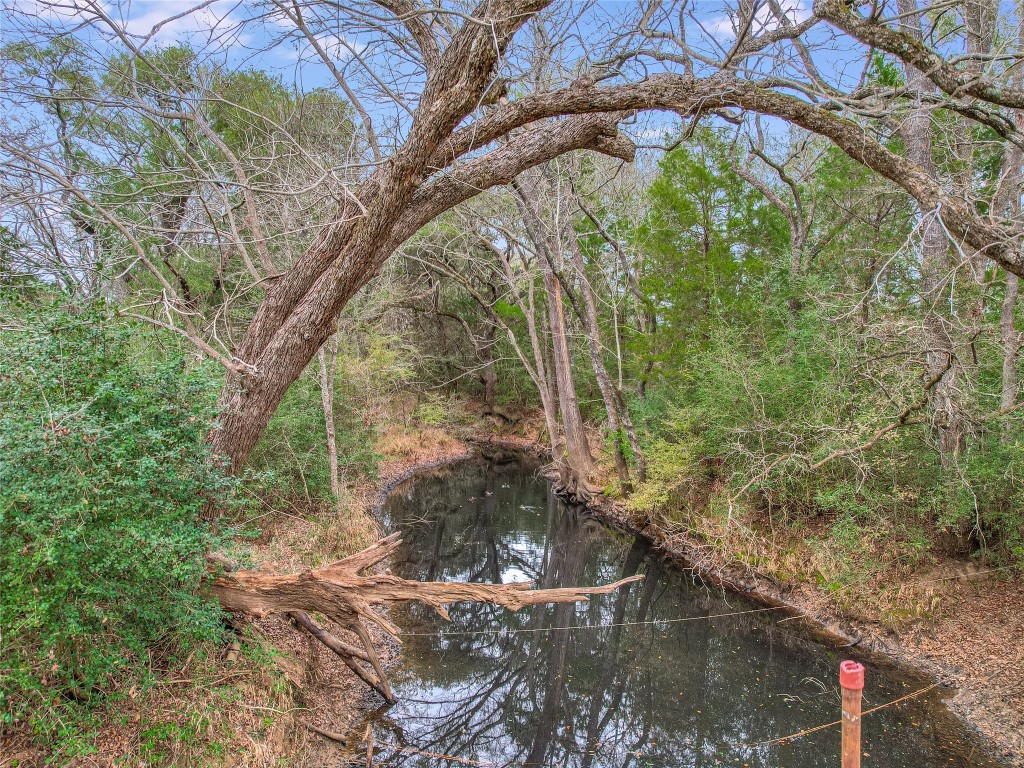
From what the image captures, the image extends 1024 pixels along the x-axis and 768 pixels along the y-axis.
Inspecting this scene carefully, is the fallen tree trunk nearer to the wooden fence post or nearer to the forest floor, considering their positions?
the forest floor

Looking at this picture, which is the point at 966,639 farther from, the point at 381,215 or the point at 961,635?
the point at 381,215

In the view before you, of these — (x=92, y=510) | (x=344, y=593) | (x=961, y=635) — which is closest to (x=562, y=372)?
(x=961, y=635)

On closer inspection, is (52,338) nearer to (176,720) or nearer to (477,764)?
(176,720)

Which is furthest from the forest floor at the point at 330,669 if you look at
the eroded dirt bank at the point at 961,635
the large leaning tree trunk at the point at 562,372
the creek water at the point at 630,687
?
the large leaning tree trunk at the point at 562,372

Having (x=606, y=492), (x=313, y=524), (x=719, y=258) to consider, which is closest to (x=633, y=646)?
(x=313, y=524)

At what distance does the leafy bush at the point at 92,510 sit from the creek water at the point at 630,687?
2.21 meters

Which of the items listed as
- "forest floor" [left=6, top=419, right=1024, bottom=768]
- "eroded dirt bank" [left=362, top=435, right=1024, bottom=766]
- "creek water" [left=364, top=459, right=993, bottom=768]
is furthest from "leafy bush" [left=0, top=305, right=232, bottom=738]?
"eroded dirt bank" [left=362, top=435, right=1024, bottom=766]

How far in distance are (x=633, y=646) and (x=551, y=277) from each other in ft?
24.5

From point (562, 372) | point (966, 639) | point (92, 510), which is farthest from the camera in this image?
point (562, 372)

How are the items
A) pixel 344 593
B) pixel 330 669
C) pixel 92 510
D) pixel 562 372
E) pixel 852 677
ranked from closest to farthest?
A: pixel 852 677 < pixel 92 510 < pixel 344 593 < pixel 330 669 < pixel 562 372

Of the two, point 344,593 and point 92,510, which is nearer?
point 92,510

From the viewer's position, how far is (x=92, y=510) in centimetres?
292

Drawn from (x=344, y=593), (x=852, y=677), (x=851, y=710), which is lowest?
(x=344, y=593)

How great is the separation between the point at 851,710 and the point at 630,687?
3.73 m
